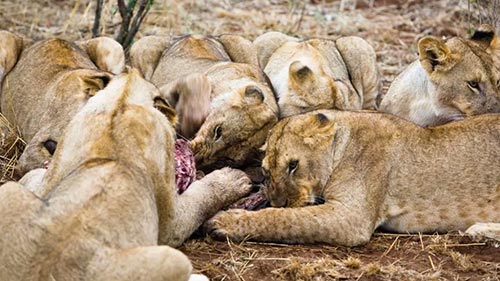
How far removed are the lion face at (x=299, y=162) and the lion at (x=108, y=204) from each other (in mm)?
555

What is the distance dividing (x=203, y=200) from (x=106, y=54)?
276 centimetres

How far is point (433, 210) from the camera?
6.39 meters

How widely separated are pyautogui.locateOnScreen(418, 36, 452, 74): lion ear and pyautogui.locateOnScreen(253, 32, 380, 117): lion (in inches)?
24.1

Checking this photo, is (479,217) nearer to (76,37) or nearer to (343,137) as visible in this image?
(343,137)

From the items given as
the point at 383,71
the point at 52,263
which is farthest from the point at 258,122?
the point at 383,71

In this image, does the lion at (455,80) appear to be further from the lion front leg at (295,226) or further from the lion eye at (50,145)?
the lion eye at (50,145)

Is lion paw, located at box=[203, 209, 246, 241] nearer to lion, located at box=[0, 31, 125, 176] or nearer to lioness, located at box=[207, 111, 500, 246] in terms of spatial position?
lioness, located at box=[207, 111, 500, 246]

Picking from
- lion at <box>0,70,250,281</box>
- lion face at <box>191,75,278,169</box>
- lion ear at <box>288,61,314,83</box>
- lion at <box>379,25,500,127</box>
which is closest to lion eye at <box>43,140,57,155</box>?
lion face at <box>191,75,278,169</box>

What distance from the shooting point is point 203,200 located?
6.09 meters

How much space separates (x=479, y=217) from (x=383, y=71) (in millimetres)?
4191

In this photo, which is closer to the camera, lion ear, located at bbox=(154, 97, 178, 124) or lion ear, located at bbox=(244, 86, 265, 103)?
lion ear, located at bbox=(154, 97, 178, 124)

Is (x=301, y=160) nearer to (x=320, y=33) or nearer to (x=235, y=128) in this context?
(x=235, y=128)

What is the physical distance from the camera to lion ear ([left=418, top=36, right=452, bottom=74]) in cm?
756

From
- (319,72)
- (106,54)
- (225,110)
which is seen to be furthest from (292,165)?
(106,54)
